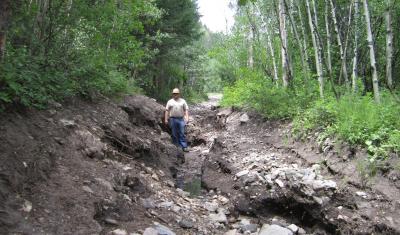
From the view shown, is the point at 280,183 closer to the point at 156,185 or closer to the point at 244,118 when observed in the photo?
the point at 156,185

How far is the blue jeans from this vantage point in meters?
10.2

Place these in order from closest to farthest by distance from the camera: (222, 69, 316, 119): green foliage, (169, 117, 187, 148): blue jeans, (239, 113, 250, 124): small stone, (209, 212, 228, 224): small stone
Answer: (209, 212, 228, 224): small stone < (169, 117, 187, 148): blue jeans < (222, 69, 316, 119): green foliage < (239, 113, 250, 124): small stone

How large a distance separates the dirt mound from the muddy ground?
0.6 inches

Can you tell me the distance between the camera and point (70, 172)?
15.8 ft

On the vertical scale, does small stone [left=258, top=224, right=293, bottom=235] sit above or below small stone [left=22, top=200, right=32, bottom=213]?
below

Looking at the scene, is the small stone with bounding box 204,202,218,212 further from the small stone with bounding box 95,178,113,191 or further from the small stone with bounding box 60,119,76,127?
the small stone with bounding box 60,119,76,127

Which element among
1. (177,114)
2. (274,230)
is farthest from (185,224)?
(177,114)

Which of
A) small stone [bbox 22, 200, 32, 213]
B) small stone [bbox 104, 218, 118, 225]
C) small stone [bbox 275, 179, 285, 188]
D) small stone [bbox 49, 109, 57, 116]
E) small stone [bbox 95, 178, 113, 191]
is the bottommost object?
small stone [bbox 275, 179, 285, 188]

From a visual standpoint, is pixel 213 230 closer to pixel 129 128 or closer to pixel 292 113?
pixel 129 128

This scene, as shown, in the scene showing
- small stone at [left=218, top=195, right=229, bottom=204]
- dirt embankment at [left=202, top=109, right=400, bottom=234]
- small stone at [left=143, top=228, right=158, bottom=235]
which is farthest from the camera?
small stone at [left=218, top=195, right=229, bottom=204]

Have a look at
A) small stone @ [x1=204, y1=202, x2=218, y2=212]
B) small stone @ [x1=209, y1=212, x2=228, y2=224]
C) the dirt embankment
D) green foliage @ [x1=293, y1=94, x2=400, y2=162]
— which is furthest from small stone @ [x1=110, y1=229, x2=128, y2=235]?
green foliage @ [x1=293, y1=94, x2=400, y2=162]

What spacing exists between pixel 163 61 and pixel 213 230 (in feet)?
57.3

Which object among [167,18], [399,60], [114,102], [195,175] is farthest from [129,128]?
[399,60]

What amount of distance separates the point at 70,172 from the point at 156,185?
1973 mm
